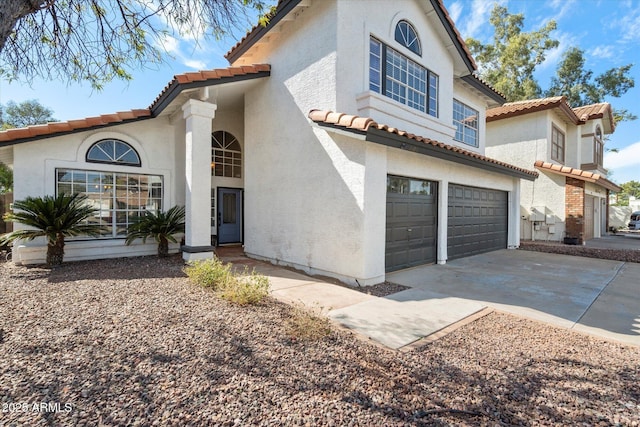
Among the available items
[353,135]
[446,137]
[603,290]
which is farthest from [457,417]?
[446,137]

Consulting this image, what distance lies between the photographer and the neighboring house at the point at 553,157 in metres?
15.2

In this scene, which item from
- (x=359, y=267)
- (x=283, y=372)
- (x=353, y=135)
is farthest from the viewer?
(x=359, y=267)

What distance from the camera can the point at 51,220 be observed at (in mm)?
7590

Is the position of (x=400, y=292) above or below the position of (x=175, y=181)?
below

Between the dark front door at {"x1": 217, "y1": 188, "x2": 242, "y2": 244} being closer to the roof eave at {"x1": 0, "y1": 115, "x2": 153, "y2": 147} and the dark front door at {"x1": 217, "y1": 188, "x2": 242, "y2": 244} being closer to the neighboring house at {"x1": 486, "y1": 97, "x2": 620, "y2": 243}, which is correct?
the roof eave at {"x1": 0, "y1": 115, "x2": 153, "y2": 147}

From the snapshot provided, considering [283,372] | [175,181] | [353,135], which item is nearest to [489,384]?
[283,372]

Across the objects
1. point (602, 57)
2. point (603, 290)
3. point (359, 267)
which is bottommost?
point (603, 290)

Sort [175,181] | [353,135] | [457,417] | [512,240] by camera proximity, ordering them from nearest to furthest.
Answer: [457,417]
[353,135]
[175,181]
[512,240]

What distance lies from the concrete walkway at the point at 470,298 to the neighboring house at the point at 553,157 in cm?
657

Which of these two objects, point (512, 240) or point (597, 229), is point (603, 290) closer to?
point (512, 240)

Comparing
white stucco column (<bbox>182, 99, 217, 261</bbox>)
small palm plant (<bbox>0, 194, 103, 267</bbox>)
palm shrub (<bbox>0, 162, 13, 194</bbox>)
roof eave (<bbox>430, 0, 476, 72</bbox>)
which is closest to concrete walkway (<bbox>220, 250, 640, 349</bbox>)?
white stucco column (<bbox>182, 99, 217, 261</bbox>)

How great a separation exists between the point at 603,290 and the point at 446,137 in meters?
6.21

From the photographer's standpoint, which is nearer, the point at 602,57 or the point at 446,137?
the point at 446,137

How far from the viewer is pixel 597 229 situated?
1973 cm
